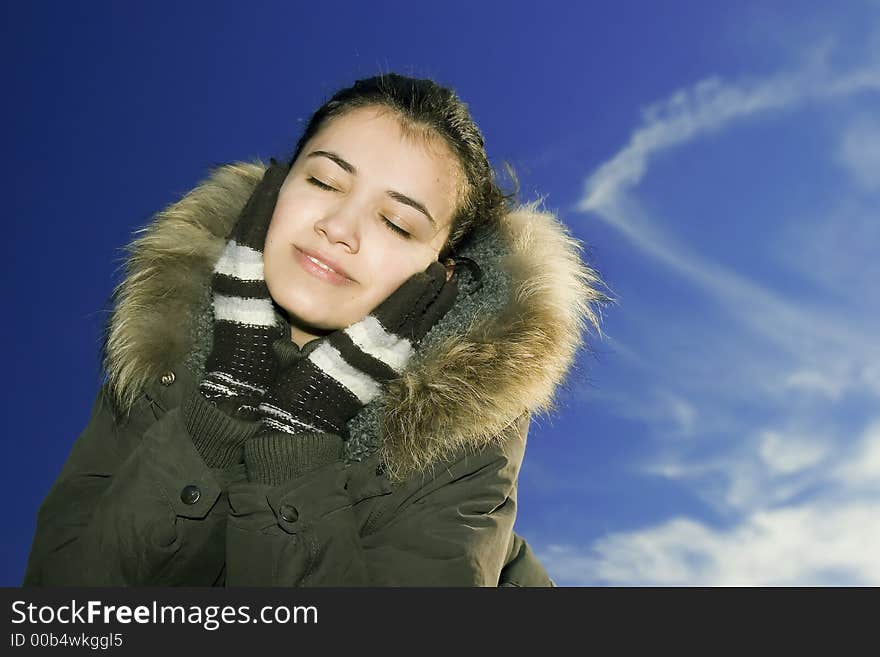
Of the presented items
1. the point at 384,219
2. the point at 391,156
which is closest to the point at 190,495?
the point at 384,219

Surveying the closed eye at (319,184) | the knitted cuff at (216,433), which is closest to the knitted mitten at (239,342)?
the knitted cuff at (216,433)

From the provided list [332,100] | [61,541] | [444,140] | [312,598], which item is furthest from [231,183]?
[312,598]

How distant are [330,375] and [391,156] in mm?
705

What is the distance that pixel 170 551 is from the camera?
2381 millimetres

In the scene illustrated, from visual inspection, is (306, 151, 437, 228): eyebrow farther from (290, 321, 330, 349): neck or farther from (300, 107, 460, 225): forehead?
(290, 321, 330, 349): neck

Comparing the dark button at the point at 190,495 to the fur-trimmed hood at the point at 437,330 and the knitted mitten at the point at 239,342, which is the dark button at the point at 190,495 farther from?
the fur-trimmed hood at the point at 437,330

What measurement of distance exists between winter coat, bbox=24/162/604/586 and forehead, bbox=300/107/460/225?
0.35 m

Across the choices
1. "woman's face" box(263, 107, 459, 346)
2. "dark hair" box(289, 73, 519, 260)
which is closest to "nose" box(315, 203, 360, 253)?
"woman's face" box(263, 107, 459, 346)

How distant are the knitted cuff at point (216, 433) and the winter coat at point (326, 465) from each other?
4cm

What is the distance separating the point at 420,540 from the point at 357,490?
9.7 inches

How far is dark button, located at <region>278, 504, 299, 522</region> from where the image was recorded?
2.34 meters

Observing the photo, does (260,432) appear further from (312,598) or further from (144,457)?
(312,598)

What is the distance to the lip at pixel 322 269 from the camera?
271 centimetres

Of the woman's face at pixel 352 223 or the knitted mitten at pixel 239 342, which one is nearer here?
the knitted mitten at pixel 239 342
